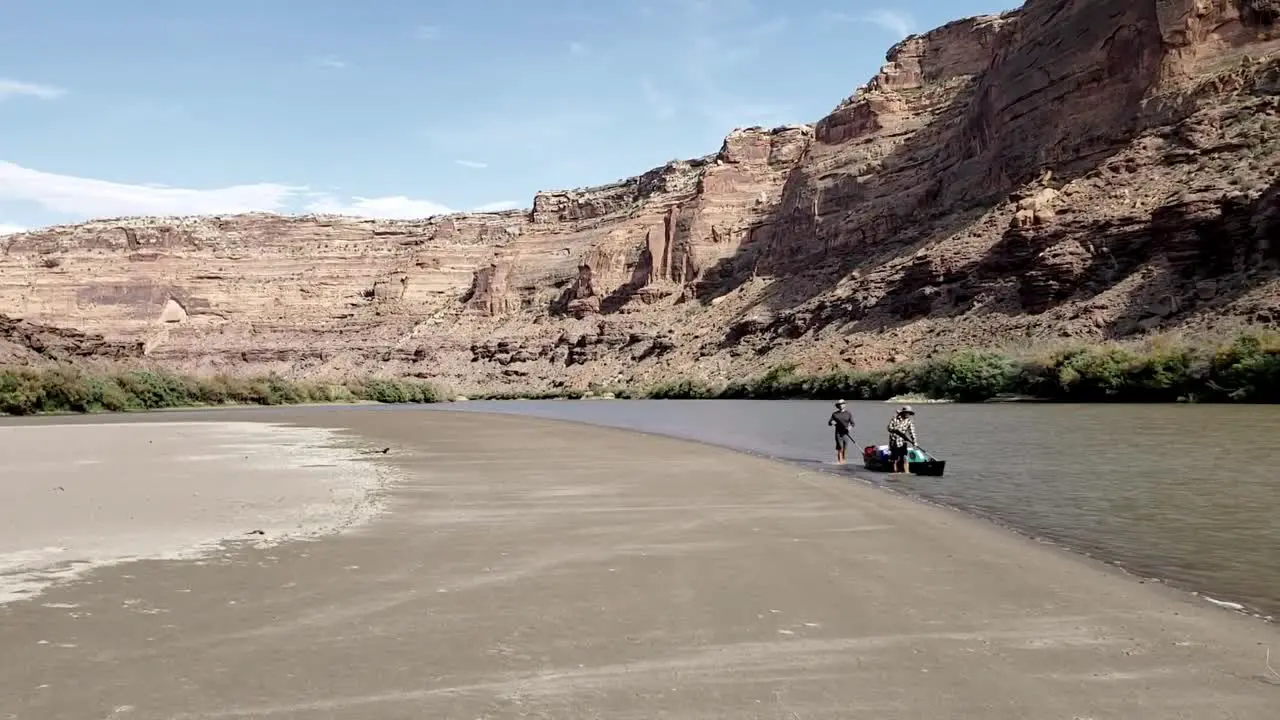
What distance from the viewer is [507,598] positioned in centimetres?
662

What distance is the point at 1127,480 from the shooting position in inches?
548

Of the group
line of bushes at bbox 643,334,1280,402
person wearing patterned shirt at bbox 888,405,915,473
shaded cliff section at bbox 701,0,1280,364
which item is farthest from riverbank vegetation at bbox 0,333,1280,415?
person wearing patterned shirt at bbox 888,405,915,473

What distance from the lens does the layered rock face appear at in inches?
2109

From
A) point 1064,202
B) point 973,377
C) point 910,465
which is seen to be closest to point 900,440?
point 910,465

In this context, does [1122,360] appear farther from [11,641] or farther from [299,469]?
[11,641]

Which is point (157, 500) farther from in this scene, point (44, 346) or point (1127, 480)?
point (44, 346)

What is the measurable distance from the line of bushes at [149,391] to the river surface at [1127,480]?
125ft

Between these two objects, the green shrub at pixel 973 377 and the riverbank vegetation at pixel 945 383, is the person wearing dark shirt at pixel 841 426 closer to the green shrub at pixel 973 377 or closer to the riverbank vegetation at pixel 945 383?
the riverbank vegetation at pixel 945 383

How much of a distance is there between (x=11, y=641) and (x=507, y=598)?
2.97 meters

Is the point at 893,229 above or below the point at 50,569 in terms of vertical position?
above

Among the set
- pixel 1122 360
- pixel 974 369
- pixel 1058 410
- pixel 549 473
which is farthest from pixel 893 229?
pixel 549 473

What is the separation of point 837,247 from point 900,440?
70152 mm

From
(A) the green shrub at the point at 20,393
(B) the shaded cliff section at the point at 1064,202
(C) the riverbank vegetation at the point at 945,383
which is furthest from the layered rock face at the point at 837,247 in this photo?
(A) the green shrub at the point at 20,393

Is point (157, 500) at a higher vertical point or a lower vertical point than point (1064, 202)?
lower
